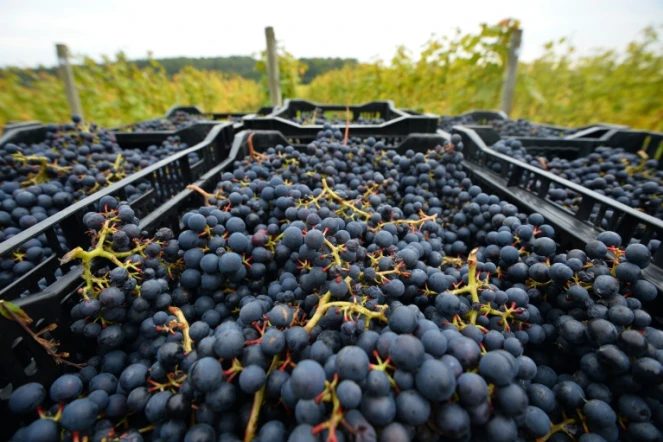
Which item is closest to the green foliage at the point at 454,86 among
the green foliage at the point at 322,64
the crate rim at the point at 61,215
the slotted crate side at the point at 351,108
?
the slotted crate side at the point at 351,108

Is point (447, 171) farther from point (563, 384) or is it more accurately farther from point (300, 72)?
point (300, 72)

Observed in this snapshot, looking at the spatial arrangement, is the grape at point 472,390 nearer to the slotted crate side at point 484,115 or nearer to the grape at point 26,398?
the grape at point 26,398

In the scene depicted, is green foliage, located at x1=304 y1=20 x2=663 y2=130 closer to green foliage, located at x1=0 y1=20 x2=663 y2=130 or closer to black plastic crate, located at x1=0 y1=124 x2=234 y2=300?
green foliage, located at x1=0 y1=20 x2=663 y2=130

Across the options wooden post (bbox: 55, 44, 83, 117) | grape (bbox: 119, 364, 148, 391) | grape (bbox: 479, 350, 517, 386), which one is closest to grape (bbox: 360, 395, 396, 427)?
grape (bbox: 479, 350, 517, 386)

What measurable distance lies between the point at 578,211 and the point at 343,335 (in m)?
1.25

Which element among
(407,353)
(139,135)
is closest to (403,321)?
(407,353)

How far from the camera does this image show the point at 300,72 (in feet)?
27.9

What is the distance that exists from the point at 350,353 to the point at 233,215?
0.90 meters

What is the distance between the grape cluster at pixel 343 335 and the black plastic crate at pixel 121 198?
9cm

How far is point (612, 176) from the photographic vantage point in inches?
77.7

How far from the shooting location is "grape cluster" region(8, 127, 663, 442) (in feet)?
2.26

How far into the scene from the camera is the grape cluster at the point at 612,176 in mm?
1687

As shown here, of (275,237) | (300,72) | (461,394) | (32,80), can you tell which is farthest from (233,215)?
(32,80)

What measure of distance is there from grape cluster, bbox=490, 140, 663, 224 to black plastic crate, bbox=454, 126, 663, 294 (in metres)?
0.14
